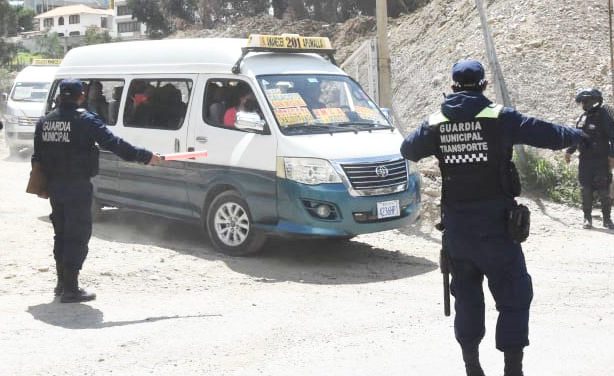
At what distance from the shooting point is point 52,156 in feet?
23.1

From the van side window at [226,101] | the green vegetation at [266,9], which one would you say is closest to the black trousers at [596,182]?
the van side window at [226,101]

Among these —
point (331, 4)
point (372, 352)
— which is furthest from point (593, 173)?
point (331, 4)

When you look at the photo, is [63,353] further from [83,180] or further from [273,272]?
[273,272]

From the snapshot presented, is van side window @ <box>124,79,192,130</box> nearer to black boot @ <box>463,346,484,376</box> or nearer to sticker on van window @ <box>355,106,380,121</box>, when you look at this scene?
sticker on van window @ <box>355,106,380,121</box>

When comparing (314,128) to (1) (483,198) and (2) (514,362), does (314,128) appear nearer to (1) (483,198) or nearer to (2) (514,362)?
(1) (483,198)

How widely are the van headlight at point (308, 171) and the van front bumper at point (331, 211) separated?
53 mm

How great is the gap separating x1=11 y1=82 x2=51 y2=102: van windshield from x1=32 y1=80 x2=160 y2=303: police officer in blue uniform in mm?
13197

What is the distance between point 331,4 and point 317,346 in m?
29.3

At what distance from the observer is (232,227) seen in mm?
8891

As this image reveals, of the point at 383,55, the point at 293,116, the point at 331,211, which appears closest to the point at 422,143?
the point at 331,211

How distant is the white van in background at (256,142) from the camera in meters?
8.26

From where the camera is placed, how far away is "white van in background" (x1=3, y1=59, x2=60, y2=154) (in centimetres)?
1884

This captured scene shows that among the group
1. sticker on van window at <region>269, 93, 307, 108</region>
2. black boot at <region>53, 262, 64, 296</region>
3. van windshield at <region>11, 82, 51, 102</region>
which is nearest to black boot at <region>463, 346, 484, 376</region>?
black boot at <region>53, 262, 64, 296</region>

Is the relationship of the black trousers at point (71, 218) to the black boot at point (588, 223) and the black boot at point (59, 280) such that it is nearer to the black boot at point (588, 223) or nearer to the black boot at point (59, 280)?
the black boot at point (59, 280)
